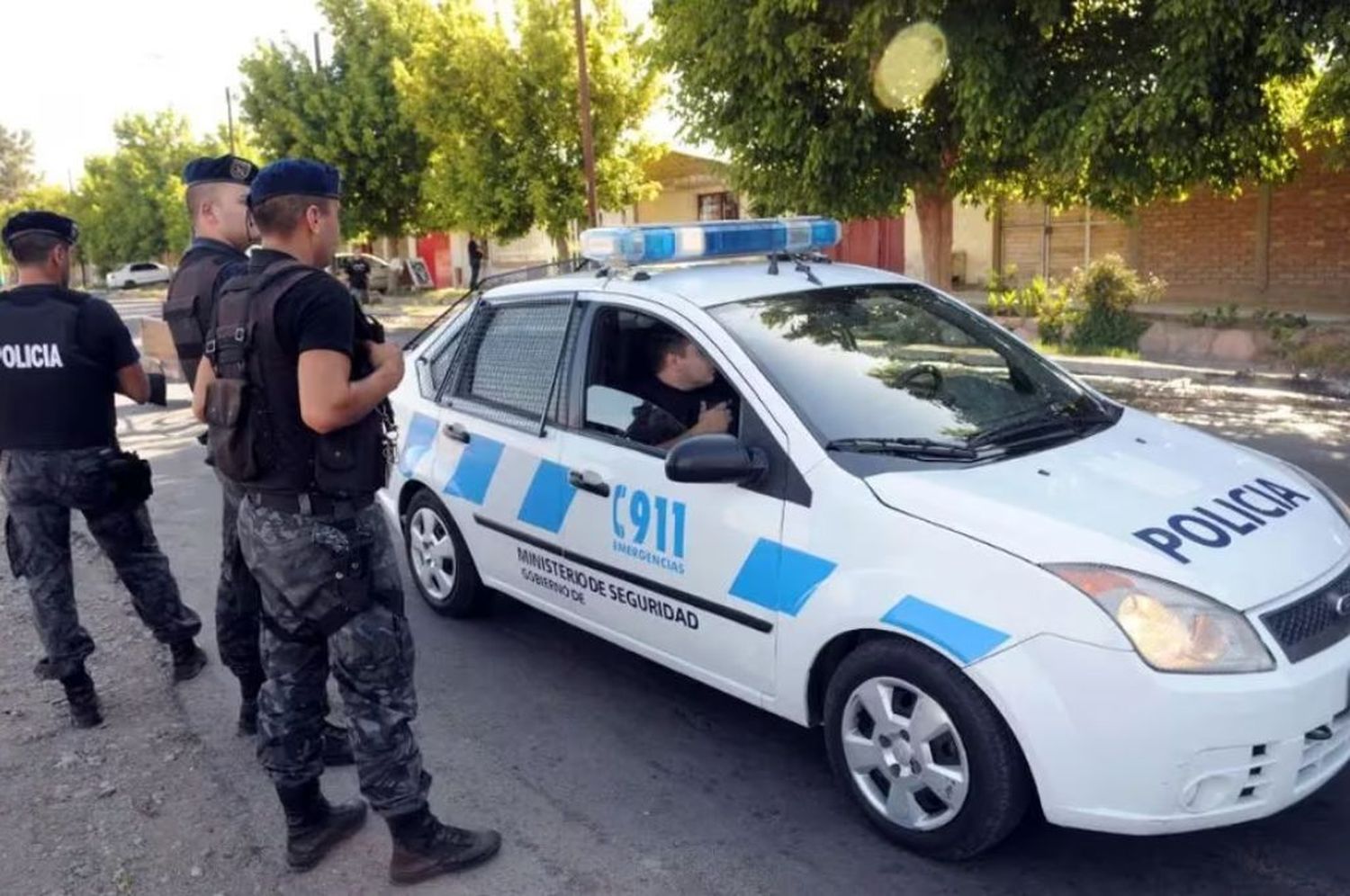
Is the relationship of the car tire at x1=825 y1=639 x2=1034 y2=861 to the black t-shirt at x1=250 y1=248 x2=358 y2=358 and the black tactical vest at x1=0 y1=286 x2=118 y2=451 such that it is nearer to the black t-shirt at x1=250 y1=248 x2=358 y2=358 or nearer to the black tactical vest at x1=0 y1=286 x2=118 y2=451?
the black t-shirt at x1=250 y1=248 x2=358 y2=358

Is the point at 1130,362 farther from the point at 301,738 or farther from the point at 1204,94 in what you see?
the point at 301,738

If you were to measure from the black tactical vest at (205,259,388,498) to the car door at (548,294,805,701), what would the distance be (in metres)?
1.02

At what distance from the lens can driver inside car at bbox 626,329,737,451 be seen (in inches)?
144

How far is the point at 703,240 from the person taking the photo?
165 inches

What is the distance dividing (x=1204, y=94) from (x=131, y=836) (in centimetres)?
776

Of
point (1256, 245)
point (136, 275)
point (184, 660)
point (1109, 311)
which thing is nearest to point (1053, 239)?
point (1256, 245)

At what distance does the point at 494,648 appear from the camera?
4.67 meters

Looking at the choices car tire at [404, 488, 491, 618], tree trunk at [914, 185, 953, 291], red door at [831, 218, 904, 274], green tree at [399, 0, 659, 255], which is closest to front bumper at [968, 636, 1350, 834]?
car tire at [404, 488, 491, 618]

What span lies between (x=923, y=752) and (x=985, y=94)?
6.53 metres

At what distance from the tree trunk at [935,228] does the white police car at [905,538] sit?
645 cm

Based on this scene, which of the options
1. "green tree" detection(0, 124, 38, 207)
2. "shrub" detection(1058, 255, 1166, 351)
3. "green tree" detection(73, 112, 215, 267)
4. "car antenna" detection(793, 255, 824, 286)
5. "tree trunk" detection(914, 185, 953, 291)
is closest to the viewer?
"car antenna" detection(793, 255, 824, 286)

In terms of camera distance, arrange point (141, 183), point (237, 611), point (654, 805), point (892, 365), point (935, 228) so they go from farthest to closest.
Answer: point (141, 183), point (935, 228), point (237, 611), point (892, 365), point (654, 805)

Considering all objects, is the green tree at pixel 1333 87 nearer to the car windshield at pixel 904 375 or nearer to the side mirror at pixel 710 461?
the car windshield at pixel 904 375

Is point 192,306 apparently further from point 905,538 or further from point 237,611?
point 905,538
